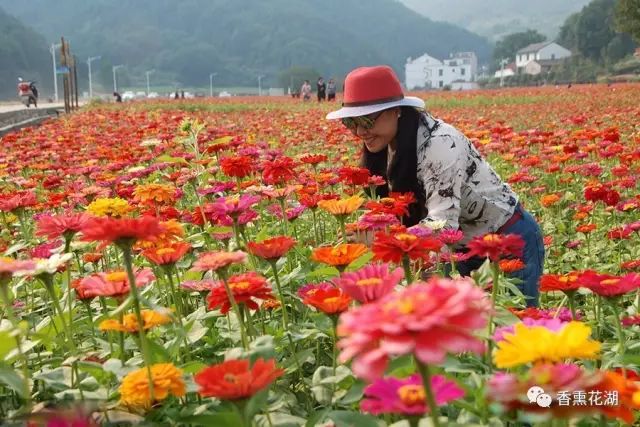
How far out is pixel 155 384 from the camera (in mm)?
1110

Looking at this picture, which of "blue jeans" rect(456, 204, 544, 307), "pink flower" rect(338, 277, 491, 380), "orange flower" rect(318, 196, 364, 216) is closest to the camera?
"pink flower" rect(338, 277, 491, 380)

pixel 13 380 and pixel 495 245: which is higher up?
pixel 495 245

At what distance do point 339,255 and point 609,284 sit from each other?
494 mm

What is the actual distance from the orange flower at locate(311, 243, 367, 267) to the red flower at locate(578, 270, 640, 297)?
1.37ft

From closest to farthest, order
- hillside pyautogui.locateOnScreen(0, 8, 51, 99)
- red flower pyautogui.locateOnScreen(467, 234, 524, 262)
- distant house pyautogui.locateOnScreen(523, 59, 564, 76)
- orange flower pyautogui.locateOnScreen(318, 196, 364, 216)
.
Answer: red flower pyautogui.locateOnScreen(467, 234, 524, 262), orange flower pyautogui.locateOnScreen(318, 196, 364, 216), hillside pyautogui.locateOnScreen(0, 8, 51, 99), distant house pyautogui.locateOnScreen(523, 59, 564, 76)

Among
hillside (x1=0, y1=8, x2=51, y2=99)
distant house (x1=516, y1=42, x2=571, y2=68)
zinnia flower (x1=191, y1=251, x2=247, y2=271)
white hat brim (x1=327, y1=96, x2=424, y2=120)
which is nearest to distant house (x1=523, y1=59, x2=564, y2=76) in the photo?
distant house (x1=516, y1=42, x2=571, y2=68)

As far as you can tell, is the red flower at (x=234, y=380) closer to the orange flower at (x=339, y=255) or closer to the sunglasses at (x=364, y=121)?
the orange flower at (x=339, y=255)

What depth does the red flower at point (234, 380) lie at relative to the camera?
2.90 ft

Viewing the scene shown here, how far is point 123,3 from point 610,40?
125744mm

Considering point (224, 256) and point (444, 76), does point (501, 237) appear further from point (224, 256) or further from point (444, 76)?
point (444, 76)

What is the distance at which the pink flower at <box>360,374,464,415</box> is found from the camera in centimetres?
82

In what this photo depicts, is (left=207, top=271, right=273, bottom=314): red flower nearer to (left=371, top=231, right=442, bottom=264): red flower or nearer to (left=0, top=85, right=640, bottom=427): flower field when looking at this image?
(left=0, top=85, right=640, bottom=427): flower field

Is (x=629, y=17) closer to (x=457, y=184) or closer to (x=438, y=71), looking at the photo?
(x=457, y=184)

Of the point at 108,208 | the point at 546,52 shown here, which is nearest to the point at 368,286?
the point at 108,208
